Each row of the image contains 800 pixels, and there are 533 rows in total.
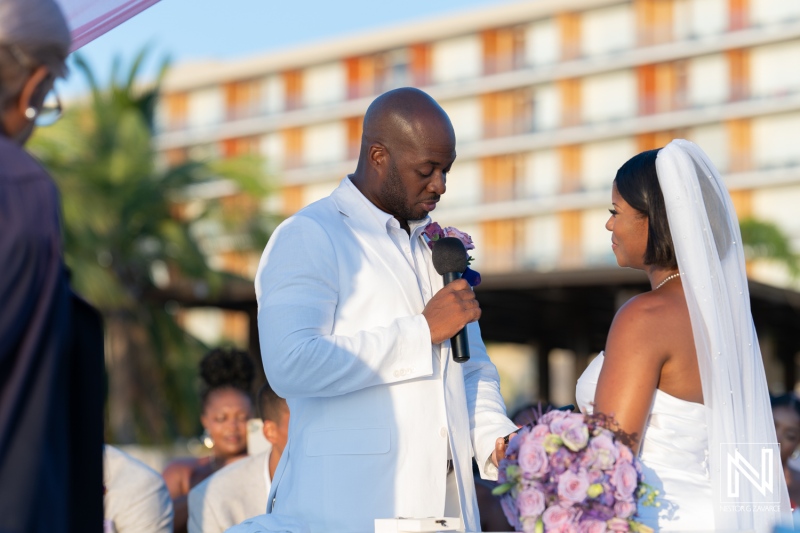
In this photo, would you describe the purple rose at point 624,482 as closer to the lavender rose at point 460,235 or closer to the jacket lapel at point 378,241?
the jacket lapel at point 378,241

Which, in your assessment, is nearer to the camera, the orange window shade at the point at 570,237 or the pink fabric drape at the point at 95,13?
the pink fabric drape at the point at 95,13

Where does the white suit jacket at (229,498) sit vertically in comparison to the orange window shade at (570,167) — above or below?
below

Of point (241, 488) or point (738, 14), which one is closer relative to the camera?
point (241, 488)

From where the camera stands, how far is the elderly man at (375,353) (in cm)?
364

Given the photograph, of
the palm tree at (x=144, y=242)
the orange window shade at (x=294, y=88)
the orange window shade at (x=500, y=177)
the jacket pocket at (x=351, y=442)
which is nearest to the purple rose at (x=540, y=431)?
the jacket pocket at (x=351, y=442)

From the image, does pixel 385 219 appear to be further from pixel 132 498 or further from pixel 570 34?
pixel 570 34

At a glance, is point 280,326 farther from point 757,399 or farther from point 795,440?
point 795,440

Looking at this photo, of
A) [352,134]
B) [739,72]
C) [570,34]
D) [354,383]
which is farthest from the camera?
[352,134]

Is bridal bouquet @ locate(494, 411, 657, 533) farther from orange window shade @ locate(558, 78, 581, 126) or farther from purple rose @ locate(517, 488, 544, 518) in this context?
orange window shade @ locate(558, 78, 581, 126)

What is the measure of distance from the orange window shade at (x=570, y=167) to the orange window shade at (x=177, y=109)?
22.1 m

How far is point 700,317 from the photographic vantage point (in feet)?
12.5

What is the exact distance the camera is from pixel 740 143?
5416cm

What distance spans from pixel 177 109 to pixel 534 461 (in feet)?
221

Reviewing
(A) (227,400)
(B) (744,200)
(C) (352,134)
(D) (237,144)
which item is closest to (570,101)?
(B) (744,200)
